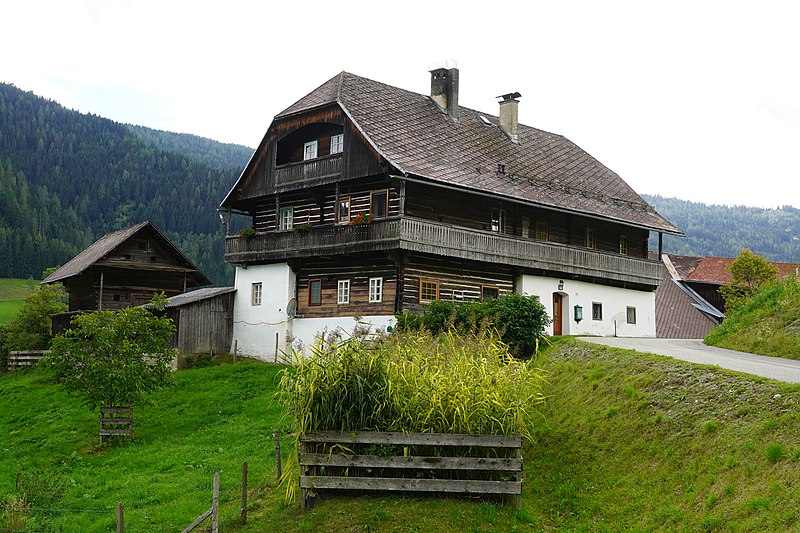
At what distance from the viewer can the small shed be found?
37.8 metres

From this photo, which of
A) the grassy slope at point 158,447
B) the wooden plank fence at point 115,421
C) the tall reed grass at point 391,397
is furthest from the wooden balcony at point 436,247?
the tall reed grass at point 391,397

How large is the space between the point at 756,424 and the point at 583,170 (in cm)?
3069

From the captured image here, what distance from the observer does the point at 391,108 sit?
124ft

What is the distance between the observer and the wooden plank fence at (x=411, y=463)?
14.9 metres

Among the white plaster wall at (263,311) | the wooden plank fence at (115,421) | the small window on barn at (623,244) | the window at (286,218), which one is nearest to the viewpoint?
the wooden plank fence at (115,421)

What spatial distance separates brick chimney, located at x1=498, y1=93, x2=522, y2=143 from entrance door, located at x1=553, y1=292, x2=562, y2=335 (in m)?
8.39

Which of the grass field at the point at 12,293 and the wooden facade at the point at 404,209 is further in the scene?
the grass field at the point at 12,293

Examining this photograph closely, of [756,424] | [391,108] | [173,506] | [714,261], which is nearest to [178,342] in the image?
[391,108]

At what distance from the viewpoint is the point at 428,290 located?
112ft

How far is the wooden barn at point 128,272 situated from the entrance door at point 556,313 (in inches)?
745

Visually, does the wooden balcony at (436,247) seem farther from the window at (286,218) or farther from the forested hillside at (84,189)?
the forested hillside at (84,189)

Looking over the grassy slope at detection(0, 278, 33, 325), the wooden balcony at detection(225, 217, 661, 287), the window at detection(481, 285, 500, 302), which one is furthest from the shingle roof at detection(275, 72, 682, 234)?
the grassy slope at detection(0, 278, 33, 325)

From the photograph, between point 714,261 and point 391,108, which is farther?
point 714,261

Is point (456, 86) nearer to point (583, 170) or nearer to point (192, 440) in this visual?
point (583, 170)
